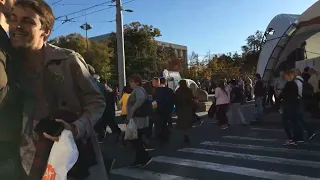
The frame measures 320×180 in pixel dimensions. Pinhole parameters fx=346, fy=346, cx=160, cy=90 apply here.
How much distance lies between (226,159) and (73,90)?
5.50 metres

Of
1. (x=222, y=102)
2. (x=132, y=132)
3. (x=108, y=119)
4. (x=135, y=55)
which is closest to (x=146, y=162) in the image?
(x=132, y=132)

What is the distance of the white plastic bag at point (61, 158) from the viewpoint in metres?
1.69

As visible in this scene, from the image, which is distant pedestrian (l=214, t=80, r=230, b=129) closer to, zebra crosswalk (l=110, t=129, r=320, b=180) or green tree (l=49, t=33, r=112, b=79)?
zebra crosswalk (l=110, t=129, r=320, b=180)

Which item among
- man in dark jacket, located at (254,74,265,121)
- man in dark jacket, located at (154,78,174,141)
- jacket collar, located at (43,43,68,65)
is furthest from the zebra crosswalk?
man in dark jacket, located at (254,74,265,121)

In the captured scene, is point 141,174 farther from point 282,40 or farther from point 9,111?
point 282,40

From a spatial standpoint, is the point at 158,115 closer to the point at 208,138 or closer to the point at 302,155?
the point at 208,138

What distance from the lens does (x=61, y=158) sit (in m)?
1.70

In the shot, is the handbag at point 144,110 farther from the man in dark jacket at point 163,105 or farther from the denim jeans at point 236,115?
the denim jeans at point 236,115

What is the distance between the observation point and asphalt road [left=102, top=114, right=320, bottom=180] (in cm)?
578

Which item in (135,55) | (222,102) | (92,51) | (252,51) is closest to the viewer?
(222,102)

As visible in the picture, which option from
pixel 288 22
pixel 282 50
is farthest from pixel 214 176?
pixel 288 22

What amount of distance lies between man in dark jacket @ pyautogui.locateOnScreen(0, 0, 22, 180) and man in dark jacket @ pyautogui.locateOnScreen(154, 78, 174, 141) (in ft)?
25.4

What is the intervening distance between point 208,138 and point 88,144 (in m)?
8.06

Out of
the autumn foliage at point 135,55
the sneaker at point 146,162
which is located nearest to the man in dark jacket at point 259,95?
the sneaker at point 146,162
